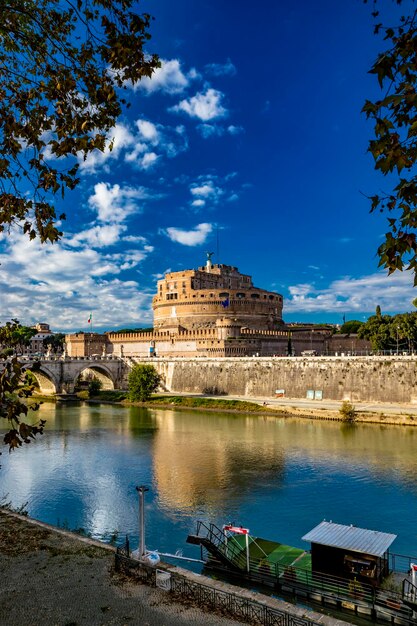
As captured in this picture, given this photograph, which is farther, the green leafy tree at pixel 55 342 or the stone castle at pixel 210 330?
the green leafy tree at pixel 55 342

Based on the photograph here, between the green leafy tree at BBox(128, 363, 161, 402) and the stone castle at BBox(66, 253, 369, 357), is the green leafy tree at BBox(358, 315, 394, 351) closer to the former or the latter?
the stone castle at BBox(66, 253, 369, 357)

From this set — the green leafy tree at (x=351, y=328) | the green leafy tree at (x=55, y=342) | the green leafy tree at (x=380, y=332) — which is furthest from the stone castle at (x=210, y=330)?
the green leafy tree at (x=55, y=342)

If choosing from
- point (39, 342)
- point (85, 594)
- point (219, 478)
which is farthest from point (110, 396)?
point (39, 342)

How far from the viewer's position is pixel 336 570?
33.6 ft

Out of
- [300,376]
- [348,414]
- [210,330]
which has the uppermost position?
[210,330]

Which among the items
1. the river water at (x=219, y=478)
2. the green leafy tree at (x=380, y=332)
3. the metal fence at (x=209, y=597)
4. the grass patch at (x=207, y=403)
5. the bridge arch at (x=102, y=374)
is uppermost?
the green leafy tree at (x=380, y=332)

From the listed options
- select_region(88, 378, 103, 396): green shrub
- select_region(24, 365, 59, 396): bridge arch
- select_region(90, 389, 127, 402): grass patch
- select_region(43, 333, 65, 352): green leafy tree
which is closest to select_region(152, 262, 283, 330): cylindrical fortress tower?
select_region(88, 378, 103, 396): green shrub

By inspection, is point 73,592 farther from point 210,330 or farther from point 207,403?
point 210,330

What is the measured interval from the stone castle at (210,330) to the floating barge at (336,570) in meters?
39.8

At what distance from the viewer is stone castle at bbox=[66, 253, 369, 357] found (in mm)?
55406

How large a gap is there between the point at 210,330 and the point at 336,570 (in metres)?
46.3

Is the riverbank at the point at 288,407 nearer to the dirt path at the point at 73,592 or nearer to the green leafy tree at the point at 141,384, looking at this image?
the green leafy tree at the point at 141,384

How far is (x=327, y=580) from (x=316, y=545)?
0.68 meters

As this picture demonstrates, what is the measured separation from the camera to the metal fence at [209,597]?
7098 millimetres
